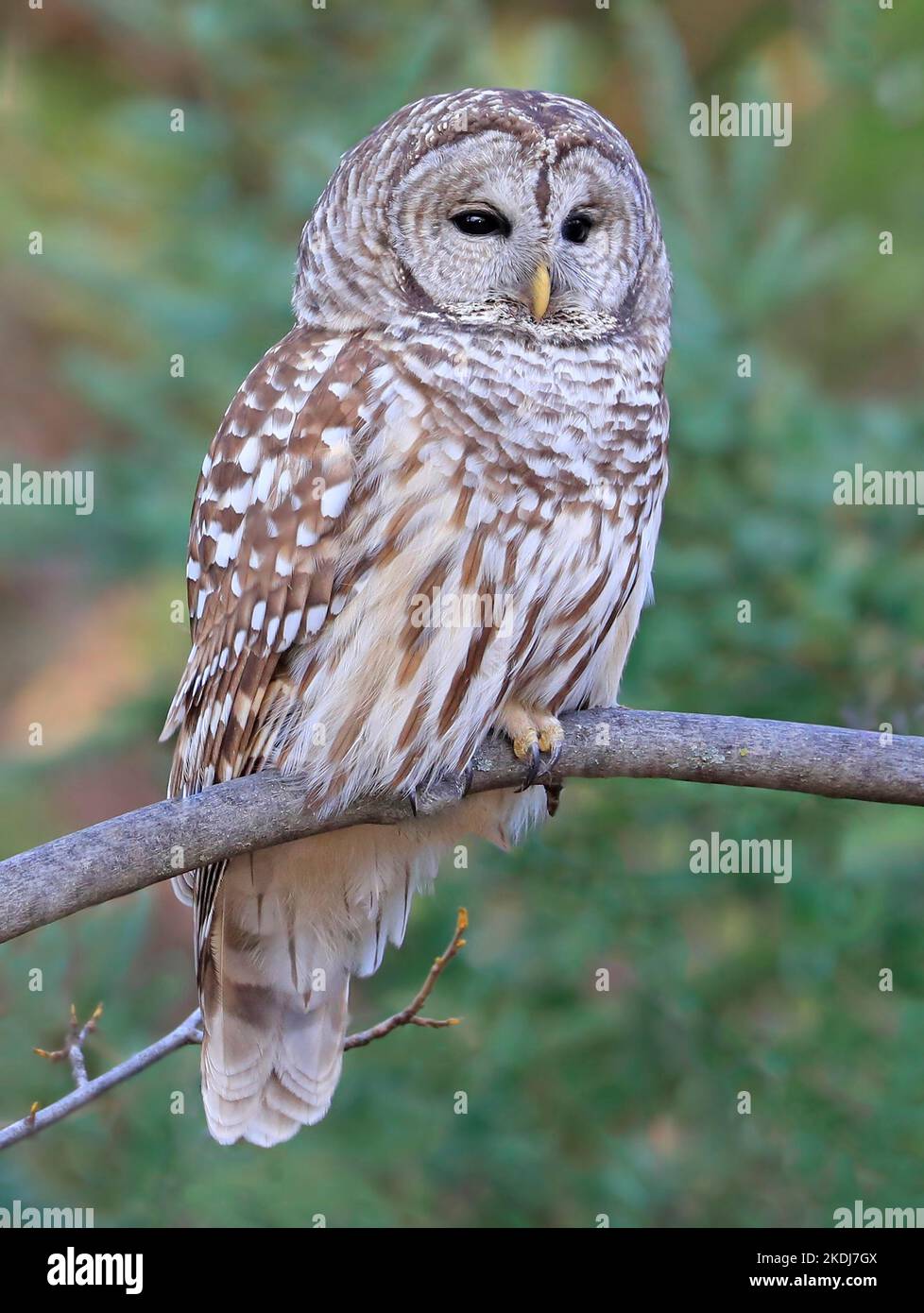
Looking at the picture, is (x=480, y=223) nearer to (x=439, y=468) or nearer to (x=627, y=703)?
(x=439, y=468)

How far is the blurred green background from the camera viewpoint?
4.10 m

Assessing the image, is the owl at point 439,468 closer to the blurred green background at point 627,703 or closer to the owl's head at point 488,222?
Result: the owl's head at point 488,222

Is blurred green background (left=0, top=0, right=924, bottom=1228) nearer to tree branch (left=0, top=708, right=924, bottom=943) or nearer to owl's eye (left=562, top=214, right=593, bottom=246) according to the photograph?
tree branch (left=0, top=708, right=924, bottom=943)

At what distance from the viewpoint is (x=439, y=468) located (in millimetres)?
3270

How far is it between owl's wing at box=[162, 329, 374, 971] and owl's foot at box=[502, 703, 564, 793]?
46 centimetres

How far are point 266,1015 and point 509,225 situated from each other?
189 centimetres

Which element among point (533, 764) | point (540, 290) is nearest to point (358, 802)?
point (533, 764)

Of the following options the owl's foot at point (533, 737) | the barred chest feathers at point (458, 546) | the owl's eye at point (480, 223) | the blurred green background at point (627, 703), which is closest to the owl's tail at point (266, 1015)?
the blurred green background at point (627, 703)

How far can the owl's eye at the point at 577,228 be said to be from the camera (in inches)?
135

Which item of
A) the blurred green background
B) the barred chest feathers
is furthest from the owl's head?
the blurred green background

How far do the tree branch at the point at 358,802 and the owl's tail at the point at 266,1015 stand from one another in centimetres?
62

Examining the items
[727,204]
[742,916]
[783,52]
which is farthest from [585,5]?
[742,916]

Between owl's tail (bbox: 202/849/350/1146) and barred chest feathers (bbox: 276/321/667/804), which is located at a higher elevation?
barred chest feathers (bbox: 276/321/667/804)

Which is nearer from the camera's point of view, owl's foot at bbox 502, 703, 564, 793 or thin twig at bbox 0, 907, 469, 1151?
thin twig at bbox 0, 907, 469, 1151
